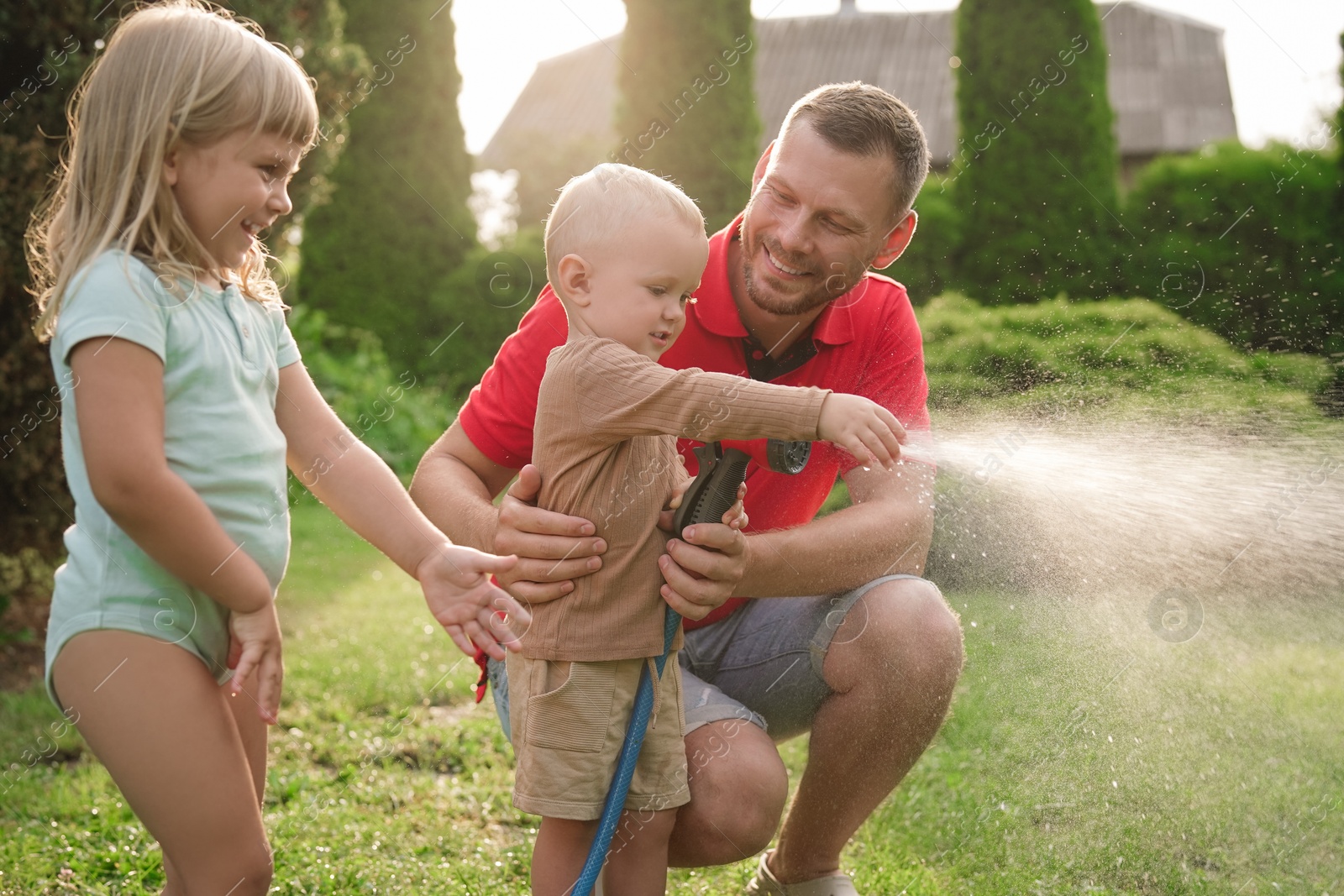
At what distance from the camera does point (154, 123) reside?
191cm

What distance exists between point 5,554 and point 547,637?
13.4 feet

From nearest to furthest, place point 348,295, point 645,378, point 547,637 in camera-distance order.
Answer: point 645,378
point 547,637
point 348,295

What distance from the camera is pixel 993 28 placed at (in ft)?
33.6

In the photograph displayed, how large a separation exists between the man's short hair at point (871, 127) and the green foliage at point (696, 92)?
7.60 meters

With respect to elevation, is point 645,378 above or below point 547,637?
above

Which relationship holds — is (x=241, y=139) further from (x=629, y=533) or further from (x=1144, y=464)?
(x=1144, y=464)

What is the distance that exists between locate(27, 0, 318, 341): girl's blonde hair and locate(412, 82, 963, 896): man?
0.82 metres

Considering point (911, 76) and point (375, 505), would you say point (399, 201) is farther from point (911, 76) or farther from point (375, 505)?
point (911, 76)

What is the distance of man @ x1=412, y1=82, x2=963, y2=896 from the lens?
7.80 ft

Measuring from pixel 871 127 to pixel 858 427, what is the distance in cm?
108

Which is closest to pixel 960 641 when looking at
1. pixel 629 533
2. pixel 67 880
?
pixel 629 533

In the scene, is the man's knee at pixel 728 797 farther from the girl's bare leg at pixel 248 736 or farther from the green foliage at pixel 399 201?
the green foliage at pixel 399 201

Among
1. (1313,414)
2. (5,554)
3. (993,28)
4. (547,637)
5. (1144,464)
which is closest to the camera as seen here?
(547,637)

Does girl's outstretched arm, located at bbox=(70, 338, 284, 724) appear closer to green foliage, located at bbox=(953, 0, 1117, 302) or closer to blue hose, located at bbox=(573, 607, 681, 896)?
blue hose, located at bbox=(573, 607, 681, 896)
